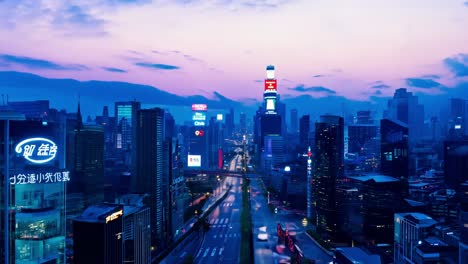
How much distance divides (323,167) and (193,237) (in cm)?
720

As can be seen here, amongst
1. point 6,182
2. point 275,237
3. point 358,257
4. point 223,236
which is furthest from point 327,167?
point 6,182

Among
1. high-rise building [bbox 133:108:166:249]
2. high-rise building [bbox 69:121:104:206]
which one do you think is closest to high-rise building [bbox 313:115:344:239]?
high-rise building [bbox 133:108:166:249]

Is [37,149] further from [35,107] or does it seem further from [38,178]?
[35,107]

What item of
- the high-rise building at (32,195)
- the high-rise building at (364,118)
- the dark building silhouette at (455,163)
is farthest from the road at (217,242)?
the high-rise building at (364,118)

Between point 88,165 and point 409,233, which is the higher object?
point 88,165

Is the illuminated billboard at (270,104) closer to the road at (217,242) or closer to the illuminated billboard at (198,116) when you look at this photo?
the illuminated billboard at (198,116)

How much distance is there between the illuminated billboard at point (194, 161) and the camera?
37094mm

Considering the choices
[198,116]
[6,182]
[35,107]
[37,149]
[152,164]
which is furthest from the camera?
[198,116]

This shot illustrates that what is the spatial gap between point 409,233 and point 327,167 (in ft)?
25.7

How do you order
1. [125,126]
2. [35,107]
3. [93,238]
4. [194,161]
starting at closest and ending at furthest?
[93,238] < [35,107] < [125,126] < [194,161]

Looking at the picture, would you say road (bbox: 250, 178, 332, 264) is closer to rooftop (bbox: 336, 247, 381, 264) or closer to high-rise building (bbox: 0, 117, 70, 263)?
rooftop (bbox: 336, 247, 381, 264)

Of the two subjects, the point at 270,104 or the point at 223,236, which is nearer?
the point at 223,236

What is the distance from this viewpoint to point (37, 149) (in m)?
8.38

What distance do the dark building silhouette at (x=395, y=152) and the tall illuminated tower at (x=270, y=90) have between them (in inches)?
657
